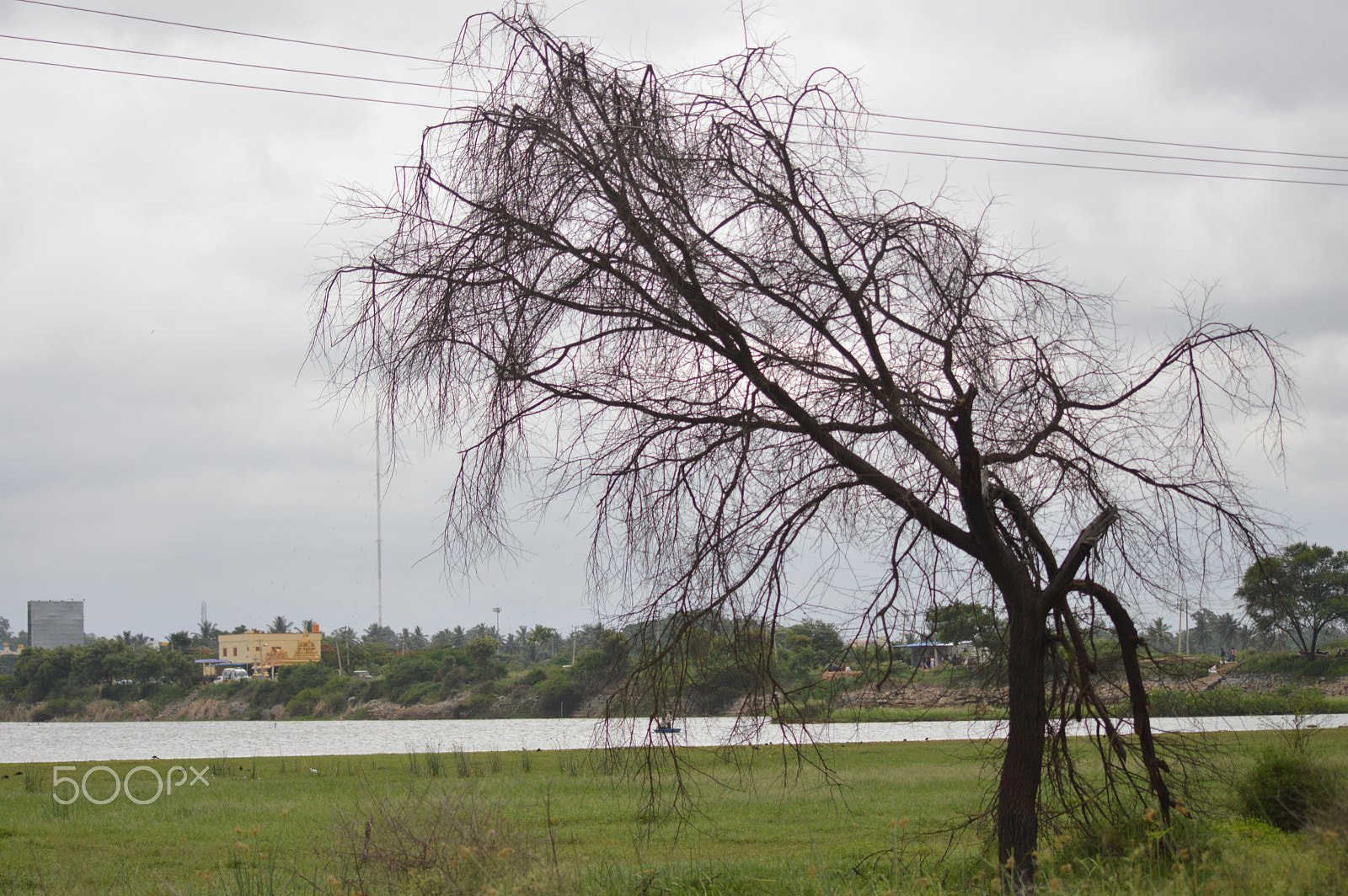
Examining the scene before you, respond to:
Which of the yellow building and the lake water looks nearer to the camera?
the lake water

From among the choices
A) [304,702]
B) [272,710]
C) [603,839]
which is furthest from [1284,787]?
[272,710]

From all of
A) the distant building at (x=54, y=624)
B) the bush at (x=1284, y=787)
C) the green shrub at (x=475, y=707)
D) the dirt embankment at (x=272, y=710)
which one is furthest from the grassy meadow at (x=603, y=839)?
the distant building at (x=54, y=624)

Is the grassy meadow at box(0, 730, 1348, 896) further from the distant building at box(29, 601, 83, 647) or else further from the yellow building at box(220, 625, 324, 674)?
the distant building at box(29, 601, 83, 647)

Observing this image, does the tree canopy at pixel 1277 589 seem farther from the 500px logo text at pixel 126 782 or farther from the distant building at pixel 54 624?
the distant building at pixel 54 624

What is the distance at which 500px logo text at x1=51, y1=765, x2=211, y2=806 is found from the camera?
1636 centimetres

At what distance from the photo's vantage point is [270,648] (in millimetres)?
93625

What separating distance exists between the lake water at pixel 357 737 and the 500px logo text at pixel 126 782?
466cm

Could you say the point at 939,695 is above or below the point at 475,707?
above

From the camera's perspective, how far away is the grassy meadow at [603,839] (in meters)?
5.88

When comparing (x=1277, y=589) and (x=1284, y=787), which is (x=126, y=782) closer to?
(x=1284, y=787)

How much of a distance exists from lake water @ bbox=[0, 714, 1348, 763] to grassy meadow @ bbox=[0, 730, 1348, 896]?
4.80 m

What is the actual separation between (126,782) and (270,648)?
80.4 metres

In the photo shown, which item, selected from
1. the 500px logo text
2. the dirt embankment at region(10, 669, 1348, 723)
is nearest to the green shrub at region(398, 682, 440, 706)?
the dirt embankment at region(10, 669, 1348, 723)

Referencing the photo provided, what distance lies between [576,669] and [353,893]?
318 centimetres
